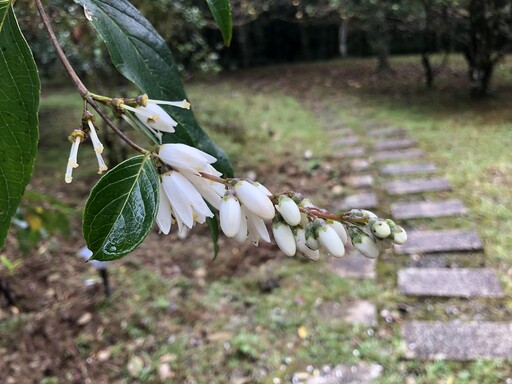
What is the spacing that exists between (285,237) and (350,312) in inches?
68.7

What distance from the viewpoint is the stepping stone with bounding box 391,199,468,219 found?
282cm

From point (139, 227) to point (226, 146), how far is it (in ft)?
13.7

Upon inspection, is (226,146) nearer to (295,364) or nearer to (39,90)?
(295,364)

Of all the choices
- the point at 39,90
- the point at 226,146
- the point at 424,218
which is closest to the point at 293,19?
the point at 226,146

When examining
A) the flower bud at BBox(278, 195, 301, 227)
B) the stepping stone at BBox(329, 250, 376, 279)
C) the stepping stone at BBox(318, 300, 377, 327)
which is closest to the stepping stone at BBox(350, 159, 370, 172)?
the stepping stone at BBox(329, 250, 376, 279)

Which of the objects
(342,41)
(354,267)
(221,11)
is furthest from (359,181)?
(342,41)

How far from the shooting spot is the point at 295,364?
1.88m

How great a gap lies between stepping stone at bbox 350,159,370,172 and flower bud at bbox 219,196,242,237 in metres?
3.34

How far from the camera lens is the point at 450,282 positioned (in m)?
2.21

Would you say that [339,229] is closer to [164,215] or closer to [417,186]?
[164,215]

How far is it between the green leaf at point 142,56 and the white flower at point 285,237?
14cm

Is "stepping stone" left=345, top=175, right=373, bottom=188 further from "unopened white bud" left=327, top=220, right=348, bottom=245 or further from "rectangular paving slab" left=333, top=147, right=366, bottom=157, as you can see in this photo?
"unopened white bud" left=327, top=220, right=348, bottom=245

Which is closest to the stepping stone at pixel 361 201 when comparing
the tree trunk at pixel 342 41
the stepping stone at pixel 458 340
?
the stepping stone at pixel 458 340

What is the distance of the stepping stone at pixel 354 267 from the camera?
237 cm
